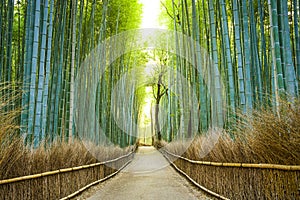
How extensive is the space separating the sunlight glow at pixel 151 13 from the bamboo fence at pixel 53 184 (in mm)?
8291

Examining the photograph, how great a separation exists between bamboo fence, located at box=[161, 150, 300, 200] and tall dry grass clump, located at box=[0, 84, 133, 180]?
A: 72.0 inches

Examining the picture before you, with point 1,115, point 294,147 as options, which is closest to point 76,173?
point 1,115

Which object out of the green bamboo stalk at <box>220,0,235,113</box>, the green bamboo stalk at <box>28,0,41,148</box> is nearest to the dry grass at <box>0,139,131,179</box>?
the green bamboo stalk at <box>28,0,41,148</box>

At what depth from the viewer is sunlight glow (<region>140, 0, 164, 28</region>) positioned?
12.7m

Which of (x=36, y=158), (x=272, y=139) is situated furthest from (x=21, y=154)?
(x=272, y=139)

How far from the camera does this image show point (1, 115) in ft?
7.48

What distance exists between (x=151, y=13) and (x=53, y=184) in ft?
40.4

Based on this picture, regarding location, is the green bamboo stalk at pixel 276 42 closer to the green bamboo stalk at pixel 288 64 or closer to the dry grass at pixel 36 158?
the green bamboo stalk at pixel 288 64

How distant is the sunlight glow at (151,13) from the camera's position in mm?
12717

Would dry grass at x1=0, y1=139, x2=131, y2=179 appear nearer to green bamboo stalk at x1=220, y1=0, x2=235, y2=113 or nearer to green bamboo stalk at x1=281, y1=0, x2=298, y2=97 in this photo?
green bamboo stalk at x1=220, y1=0, x2=235, y2=113

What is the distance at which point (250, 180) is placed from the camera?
115 inches

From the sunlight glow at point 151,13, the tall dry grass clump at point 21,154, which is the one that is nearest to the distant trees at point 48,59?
the tall dry grass clump at point 21,154

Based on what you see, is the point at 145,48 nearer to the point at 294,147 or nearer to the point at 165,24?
the point at 165,24

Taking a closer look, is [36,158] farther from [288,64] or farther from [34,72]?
[288,64]
